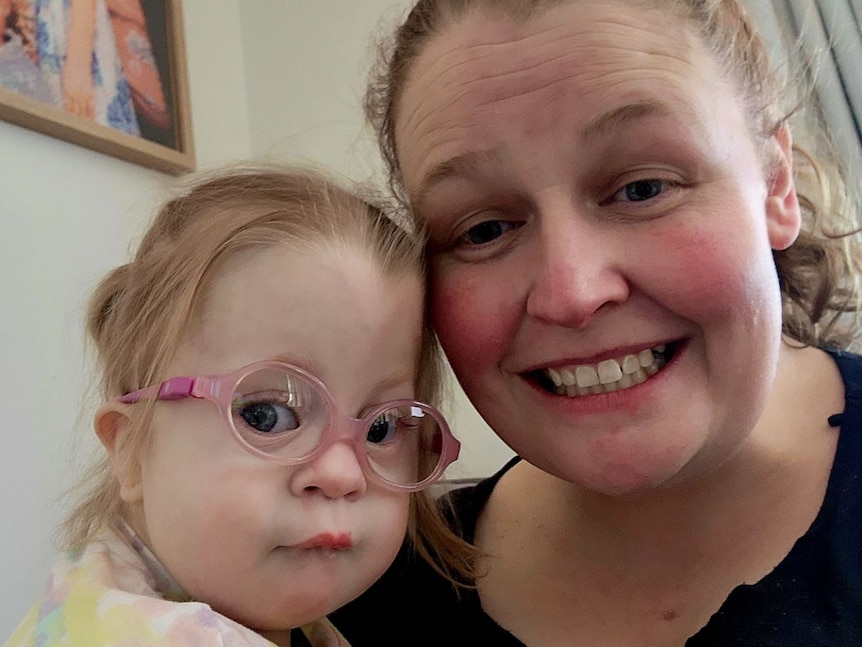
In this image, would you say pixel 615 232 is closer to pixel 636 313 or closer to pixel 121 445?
pixel 636 313

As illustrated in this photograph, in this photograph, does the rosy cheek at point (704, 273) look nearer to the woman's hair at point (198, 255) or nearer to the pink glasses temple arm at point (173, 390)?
the woman's hair at point (198, 255)

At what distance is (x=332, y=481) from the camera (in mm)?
705

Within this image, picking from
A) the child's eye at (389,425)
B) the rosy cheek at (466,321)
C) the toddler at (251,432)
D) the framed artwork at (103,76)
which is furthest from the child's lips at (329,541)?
the framed artwork at (103,76)

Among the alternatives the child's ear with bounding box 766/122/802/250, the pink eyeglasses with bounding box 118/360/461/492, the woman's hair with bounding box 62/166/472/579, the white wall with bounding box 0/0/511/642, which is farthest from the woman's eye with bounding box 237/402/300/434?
the child's ear with bounding box 766/122/802/250

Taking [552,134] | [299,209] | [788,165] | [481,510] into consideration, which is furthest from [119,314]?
[788,165]

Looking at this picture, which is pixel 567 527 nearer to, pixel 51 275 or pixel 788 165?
pixel 788 165

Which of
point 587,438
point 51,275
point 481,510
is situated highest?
point 51,275

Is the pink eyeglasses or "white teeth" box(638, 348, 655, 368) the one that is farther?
"white teeth" box(638, 348, 655, 368)

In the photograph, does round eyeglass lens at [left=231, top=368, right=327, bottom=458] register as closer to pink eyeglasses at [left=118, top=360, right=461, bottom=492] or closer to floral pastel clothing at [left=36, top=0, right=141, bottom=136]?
pink eyeglasses at [left=118, top=360, right=461, bottom=492]

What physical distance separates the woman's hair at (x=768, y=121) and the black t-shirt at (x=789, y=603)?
0.50 ft

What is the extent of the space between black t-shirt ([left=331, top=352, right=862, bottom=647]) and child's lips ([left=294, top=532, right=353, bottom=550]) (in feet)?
1.06

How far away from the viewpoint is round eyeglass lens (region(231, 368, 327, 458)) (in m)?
0.71

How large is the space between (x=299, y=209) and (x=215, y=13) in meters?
1.71

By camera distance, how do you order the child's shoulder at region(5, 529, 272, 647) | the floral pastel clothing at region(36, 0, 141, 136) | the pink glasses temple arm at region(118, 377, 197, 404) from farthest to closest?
the floral pastel clothing at region(36, 0, 141, 136) → the pink glasses temple arm at region(118, 377, 197, 404) → the child's shoulder at region(5, 529, 272, 647)
